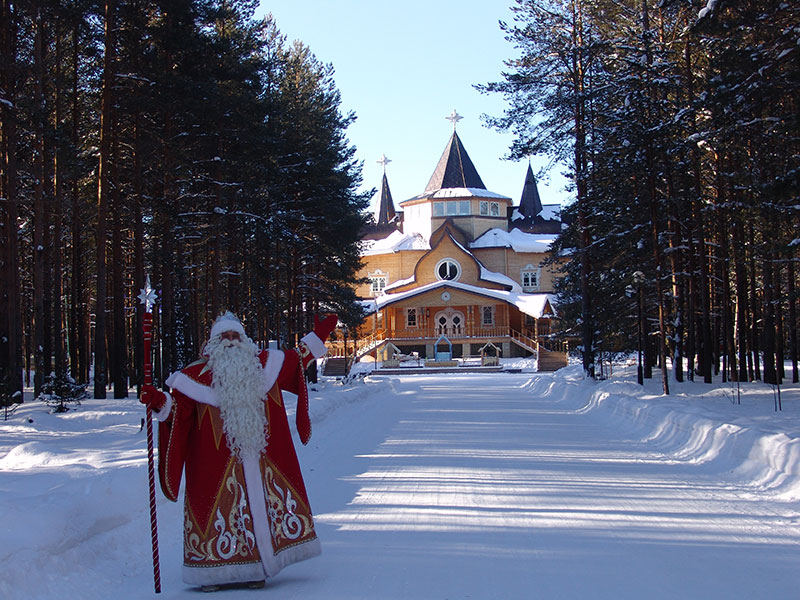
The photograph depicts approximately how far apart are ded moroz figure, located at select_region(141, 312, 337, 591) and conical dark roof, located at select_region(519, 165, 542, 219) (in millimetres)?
75222

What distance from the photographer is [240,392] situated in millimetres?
5707

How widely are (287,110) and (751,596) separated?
23.5 m

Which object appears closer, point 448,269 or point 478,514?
point 478,514

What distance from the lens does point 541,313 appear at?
52.9 meters

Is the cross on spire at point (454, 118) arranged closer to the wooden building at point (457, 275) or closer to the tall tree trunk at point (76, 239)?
the wooden building at point (457, 275)

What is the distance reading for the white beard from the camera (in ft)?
18.3

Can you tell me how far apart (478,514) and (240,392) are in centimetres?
284

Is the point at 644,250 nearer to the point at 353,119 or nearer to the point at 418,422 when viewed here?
the point at 418,422

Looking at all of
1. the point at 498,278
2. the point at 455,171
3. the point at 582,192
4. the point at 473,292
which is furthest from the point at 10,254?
the point at 455,171

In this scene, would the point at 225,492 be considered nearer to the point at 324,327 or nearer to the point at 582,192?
the point at 324,327

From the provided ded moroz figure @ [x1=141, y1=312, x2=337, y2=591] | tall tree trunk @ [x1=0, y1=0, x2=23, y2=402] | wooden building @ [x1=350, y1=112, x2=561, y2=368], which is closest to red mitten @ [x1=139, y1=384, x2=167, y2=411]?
ded moroz figure @ [x1=141, y1=312, x2=337, y2=591]

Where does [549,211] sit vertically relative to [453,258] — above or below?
above

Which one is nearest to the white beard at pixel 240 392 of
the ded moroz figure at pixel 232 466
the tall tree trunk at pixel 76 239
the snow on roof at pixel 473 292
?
the ded moroz figure at pixel 232 466

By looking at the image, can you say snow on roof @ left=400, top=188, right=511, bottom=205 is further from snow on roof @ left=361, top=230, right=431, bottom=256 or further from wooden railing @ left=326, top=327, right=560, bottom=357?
wooden railing @ left=326, top=327, right=560, bottom=357
